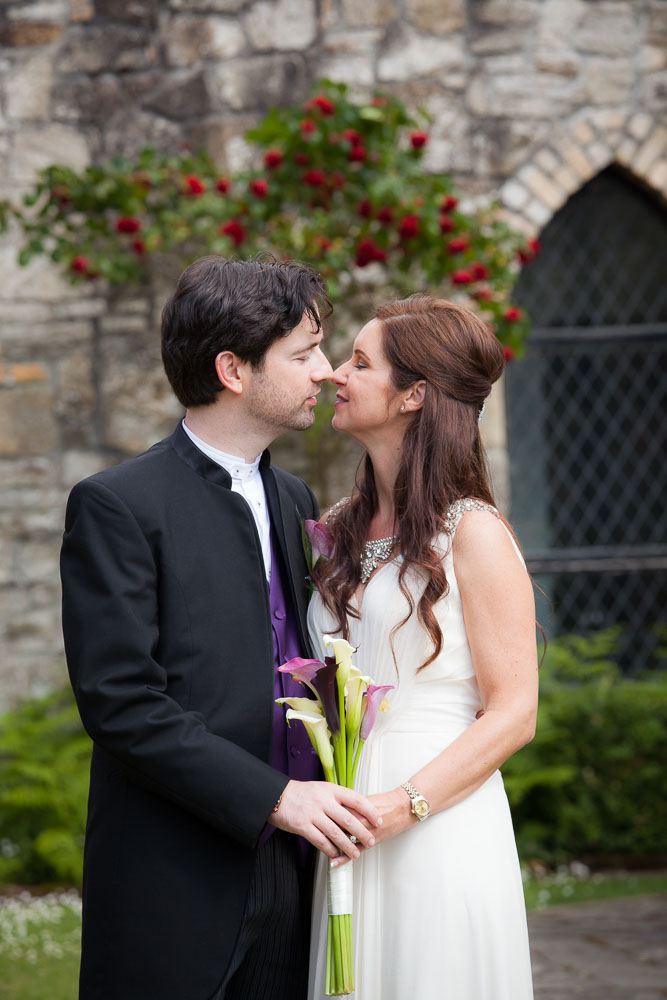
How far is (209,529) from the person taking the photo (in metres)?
2.28

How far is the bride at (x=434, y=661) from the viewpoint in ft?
7.47

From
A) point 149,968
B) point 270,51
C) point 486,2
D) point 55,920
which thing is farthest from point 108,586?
point 486,2

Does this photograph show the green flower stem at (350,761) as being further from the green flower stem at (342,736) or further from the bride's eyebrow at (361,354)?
the bride's eyebrow at (361,354)

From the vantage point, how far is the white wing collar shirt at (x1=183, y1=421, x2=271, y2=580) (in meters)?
2.41

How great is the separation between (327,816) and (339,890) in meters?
0.18

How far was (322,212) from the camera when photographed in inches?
216

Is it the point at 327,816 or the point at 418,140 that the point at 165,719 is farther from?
the point at 418,140

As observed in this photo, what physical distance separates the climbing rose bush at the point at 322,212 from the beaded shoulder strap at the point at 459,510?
10.1ft

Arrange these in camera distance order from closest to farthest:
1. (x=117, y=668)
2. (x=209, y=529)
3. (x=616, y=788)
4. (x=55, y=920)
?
(x=117, y=668), (x=209, y=529), (x=55, y=920), (x=616, y=788)

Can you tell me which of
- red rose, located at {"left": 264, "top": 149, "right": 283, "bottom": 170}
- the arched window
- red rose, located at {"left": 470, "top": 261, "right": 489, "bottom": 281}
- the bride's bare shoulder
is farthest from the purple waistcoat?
the arched window

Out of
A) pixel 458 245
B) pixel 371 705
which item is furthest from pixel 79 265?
pixel 371 705

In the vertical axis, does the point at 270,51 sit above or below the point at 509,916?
above

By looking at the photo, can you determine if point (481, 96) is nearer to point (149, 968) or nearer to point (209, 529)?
point (209, 529)

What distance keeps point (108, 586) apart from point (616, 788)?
14.5 feet
